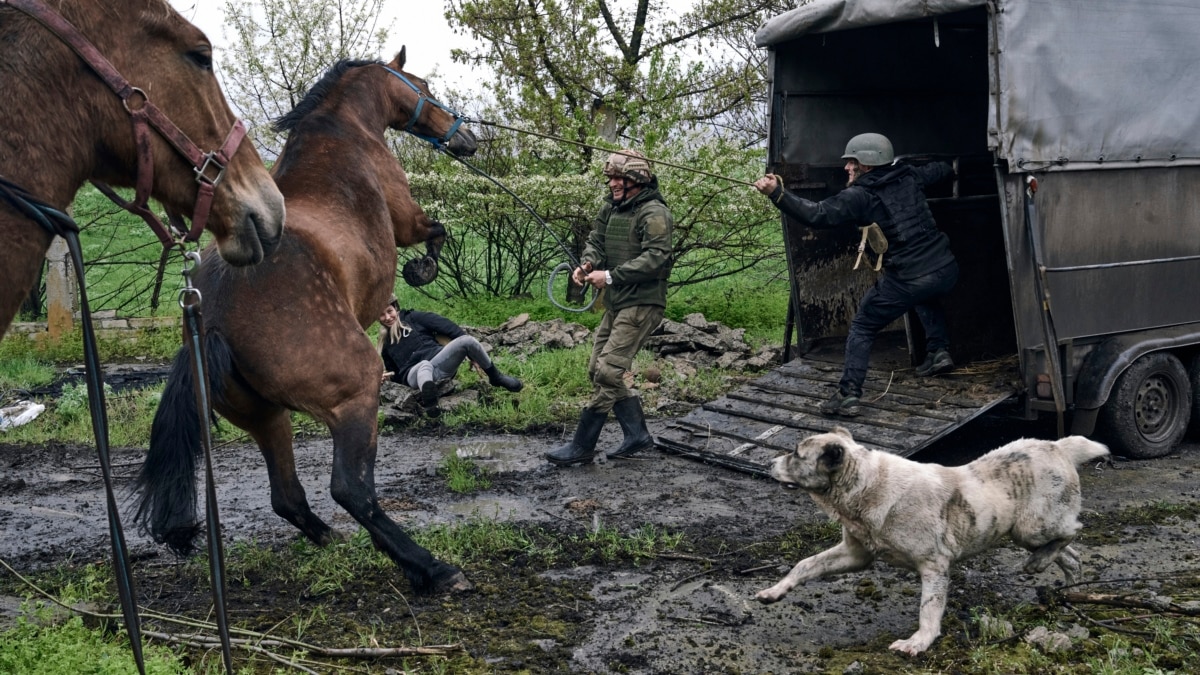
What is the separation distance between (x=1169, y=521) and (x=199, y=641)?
5.20m

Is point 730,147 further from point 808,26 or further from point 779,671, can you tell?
point 779,671

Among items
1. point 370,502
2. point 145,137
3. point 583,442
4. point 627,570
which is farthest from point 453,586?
point 583,442

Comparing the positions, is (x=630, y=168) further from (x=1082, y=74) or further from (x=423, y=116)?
(x=1082, y=74)

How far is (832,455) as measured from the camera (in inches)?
172

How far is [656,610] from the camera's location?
15.9 ft

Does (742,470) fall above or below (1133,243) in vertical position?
below

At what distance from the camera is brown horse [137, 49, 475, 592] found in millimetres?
4824

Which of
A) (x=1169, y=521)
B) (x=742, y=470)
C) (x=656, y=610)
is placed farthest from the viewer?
(x=742, y=470)

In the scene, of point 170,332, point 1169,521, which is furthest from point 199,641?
point 170,332

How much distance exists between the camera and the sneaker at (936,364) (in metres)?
7.75

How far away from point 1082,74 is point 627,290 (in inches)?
134

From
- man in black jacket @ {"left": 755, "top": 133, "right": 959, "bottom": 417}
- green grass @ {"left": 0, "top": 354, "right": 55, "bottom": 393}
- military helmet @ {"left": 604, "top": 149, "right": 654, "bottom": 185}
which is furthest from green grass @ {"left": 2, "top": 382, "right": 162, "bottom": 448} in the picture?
man in black jacket @ {"left": 755, "top": 133, "right": 959, "bottom": 417}

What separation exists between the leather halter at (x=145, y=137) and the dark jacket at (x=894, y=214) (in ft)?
15.2

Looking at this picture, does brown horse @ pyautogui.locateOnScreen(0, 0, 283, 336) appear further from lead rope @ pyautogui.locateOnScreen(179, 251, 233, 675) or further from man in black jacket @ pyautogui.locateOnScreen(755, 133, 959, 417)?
man in black jacket @ pyautogui.locateOnScreen(755, 133, 959, 417)
